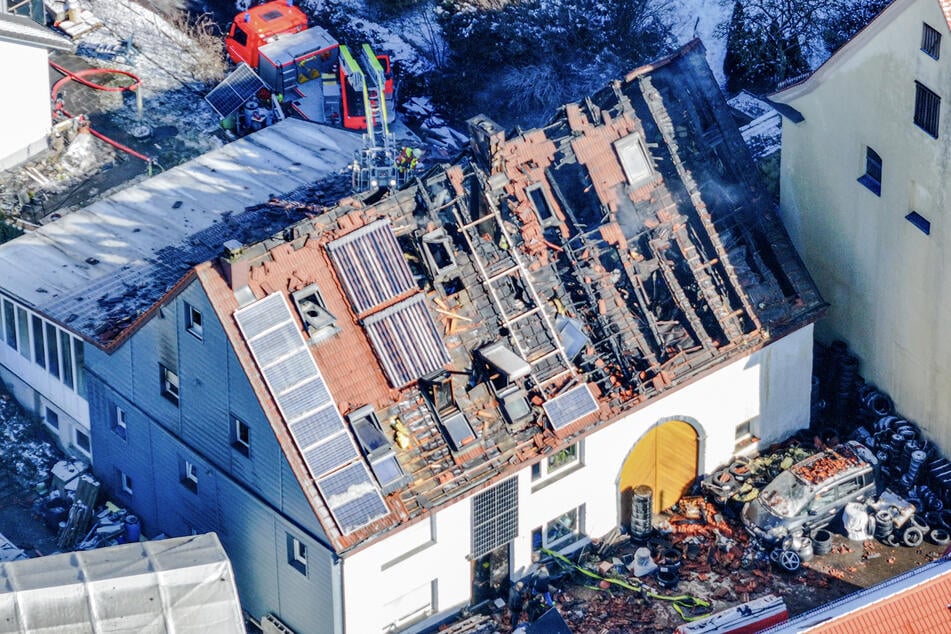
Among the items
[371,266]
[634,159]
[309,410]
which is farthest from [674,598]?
[371,266]

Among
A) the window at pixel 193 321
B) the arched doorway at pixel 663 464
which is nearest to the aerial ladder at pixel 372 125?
the window at pixel 193 321

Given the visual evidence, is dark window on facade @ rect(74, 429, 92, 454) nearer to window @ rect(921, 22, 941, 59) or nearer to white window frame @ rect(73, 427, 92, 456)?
white window frame @ rect(73, 427, 92, 456)

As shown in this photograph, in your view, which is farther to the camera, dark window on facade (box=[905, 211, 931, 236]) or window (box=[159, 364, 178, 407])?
dark window on facade (box=[905, 211, 931, 236])

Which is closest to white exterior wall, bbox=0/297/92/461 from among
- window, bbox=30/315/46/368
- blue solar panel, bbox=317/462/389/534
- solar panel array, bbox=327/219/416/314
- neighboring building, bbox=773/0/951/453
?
window, bbox=30/315/46/368

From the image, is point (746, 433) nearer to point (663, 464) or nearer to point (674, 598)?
point (663, 464)

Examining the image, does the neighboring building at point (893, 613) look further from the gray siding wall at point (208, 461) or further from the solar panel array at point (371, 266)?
the solar panel array at point (371, 266)
